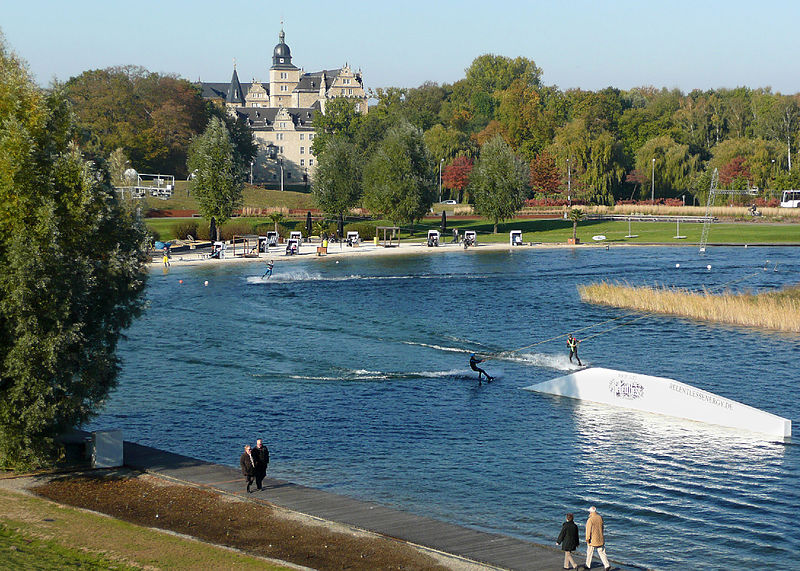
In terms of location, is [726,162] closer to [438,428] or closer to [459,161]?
[459,161]

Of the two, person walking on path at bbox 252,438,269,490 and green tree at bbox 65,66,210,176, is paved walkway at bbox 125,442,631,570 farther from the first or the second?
green tree at bbox 65,66,210,176

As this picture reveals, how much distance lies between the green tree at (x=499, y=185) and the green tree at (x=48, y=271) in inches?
3706

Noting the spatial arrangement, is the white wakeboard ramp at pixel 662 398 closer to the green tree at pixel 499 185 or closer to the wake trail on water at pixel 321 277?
the wake trail on water at pixel 321 277

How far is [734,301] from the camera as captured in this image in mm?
59531

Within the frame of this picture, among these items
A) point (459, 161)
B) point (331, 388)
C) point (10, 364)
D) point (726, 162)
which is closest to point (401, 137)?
point (459, 161)

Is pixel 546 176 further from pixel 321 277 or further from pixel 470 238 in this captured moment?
pixel 321 277

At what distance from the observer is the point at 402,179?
11506cm

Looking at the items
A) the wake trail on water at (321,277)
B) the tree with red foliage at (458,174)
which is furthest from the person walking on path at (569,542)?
the tree with red foliage at (458,174)

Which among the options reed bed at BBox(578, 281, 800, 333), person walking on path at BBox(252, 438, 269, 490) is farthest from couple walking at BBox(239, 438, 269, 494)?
reed bed at BBox(578, 281, 800, 333)

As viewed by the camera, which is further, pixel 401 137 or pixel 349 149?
pixel 349 149

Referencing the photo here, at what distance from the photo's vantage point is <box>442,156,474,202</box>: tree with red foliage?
160m

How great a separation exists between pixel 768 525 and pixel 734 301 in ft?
118

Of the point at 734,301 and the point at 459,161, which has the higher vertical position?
the point at 459,161

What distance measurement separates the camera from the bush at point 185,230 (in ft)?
354
